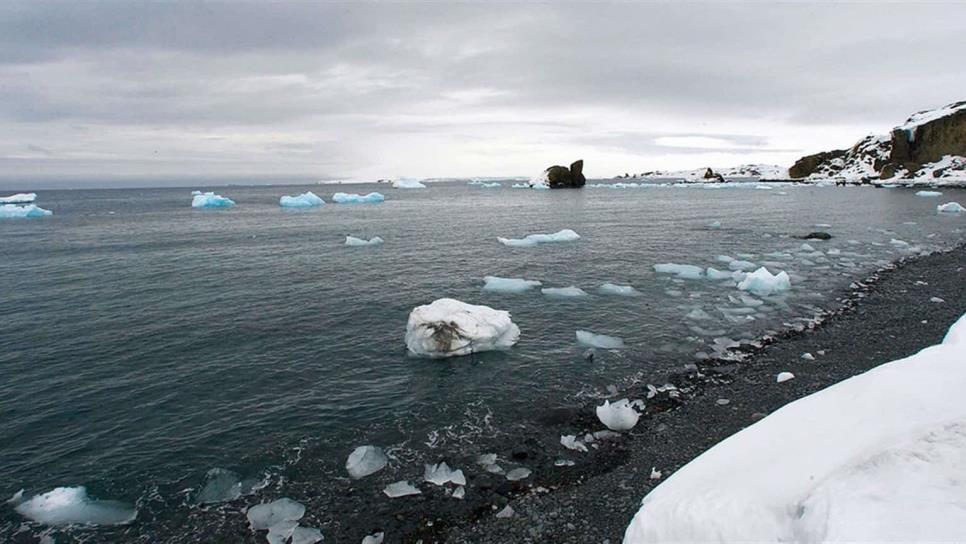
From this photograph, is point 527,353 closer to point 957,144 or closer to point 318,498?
point 318,498

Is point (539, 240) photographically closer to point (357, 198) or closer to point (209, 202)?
point (357, 198)

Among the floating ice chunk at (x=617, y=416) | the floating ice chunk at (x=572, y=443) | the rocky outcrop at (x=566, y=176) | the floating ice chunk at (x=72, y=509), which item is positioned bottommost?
the floating ice chunk at (x=72, y=509)

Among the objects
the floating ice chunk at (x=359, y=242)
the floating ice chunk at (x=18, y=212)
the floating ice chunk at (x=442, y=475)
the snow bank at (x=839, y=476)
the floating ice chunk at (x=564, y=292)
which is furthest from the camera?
the floating ice chunk at (x=18, y=212)

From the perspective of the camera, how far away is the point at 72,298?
2219cm

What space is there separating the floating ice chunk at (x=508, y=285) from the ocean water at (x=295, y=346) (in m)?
0.89

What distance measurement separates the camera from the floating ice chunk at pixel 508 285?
22.7 meters

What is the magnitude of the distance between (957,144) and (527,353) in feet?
377

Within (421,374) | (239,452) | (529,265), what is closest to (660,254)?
(529,265)

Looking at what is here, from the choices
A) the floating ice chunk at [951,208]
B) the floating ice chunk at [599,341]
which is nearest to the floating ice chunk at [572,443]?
the floating ice chunk at [599,341]

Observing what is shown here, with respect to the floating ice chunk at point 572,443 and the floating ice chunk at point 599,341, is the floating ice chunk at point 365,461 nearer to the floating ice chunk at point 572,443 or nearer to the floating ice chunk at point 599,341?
the floating ice chunk at point 572,443

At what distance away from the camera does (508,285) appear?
22.9 meters

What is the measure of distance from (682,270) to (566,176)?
4031 inches

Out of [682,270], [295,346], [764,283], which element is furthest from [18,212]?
[764,283]

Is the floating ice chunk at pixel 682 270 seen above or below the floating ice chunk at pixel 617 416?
above
